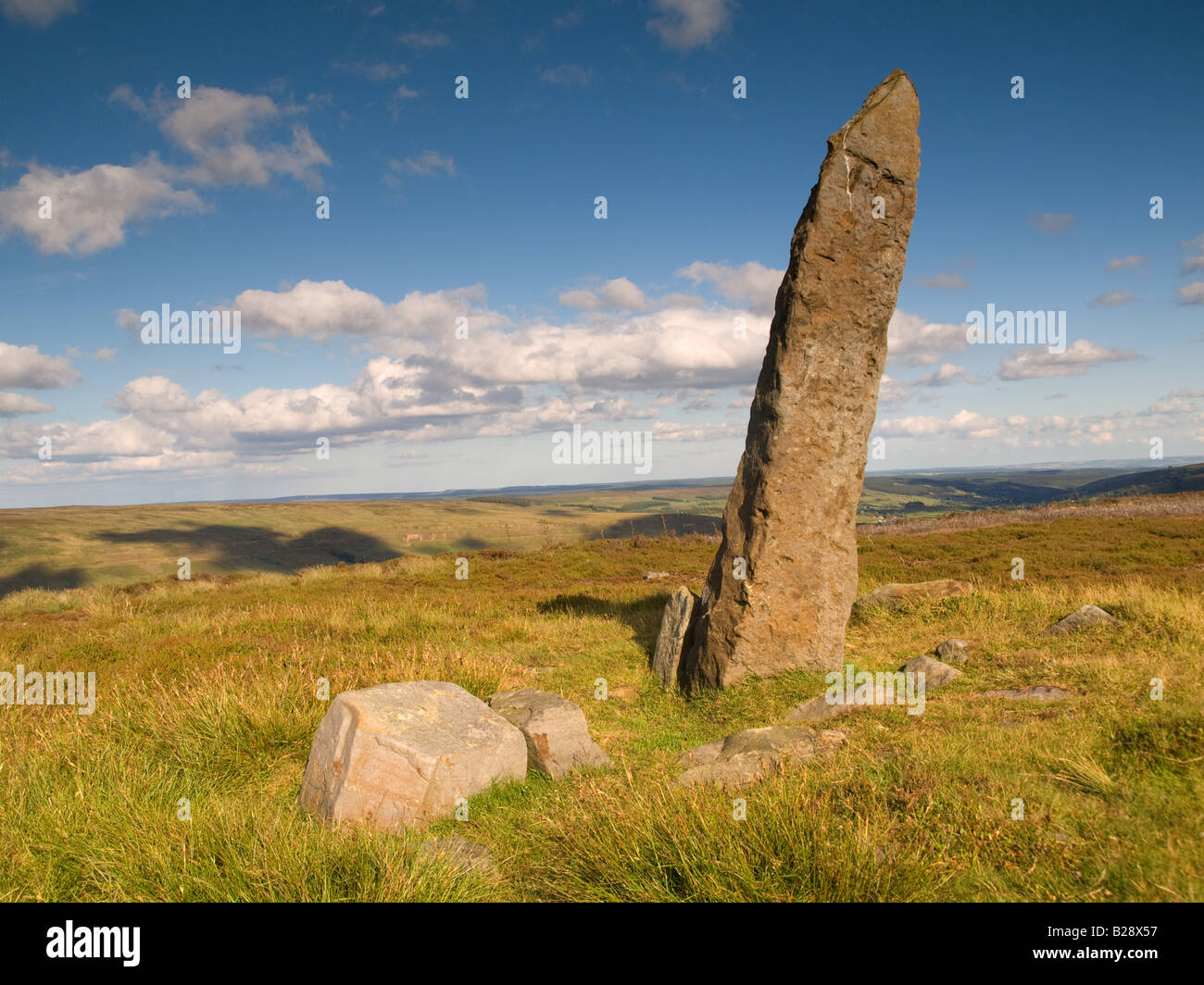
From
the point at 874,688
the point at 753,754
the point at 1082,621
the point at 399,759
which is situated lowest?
the point at 874,688

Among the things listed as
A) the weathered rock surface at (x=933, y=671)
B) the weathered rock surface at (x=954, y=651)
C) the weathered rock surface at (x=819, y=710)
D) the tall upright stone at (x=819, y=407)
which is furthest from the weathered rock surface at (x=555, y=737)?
the weathered rock surface at (x=954, y=651)

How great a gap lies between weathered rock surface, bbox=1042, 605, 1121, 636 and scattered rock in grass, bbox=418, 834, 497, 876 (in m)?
8.18

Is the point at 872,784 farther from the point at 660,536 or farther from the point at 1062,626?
the point at 660,536

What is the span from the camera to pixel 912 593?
12781mm

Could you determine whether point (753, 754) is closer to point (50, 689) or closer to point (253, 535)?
point (50, 689)

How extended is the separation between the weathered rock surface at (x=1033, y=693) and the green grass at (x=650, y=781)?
0.53 feet

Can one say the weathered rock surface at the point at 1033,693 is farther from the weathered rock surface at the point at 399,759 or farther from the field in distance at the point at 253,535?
the field in distance at the point at 253,535

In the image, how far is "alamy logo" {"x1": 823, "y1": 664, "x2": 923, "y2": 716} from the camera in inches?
311

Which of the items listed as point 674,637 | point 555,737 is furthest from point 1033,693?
point 555,737

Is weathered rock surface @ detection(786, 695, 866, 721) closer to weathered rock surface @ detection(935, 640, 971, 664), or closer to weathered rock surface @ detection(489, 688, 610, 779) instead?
weathered rock surface @ detection(935, 640, 971, 664)

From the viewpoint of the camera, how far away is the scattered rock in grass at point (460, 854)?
432 cm

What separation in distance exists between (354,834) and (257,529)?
11753 cm
